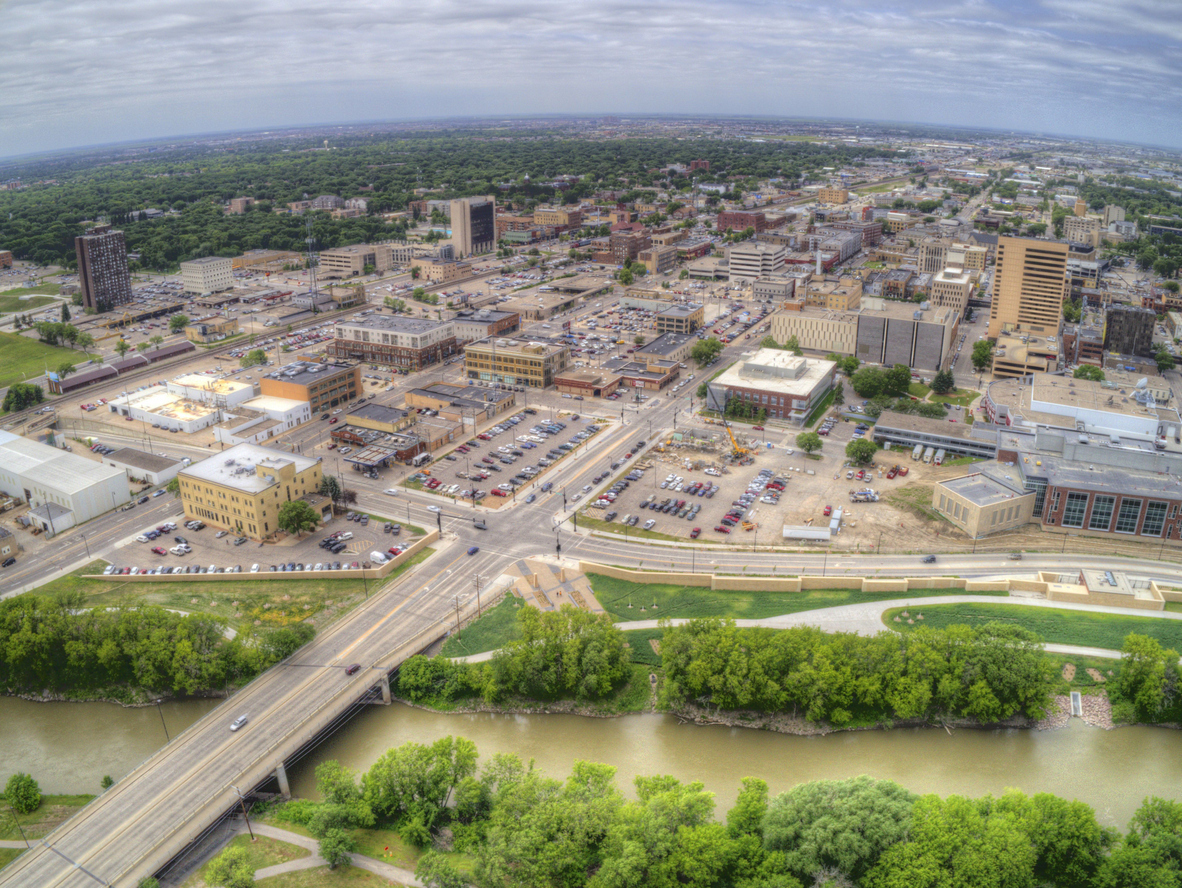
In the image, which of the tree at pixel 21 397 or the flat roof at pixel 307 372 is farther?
the tree at pixel 21 397

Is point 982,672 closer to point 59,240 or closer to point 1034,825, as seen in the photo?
point 1034,825

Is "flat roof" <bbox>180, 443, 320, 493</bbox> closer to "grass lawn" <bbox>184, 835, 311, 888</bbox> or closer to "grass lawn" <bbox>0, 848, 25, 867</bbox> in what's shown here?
"grass lawn" <bbox>0, 848, 25, 867</bbox>

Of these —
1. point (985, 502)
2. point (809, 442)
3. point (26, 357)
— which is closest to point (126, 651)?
point (809, 442)

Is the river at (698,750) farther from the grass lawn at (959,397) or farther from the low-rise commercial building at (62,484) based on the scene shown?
the grass lawn at (959,397)

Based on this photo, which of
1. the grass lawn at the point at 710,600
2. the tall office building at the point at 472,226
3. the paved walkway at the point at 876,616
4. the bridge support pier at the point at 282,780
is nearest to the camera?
the bridge support pier at the point at 282,780

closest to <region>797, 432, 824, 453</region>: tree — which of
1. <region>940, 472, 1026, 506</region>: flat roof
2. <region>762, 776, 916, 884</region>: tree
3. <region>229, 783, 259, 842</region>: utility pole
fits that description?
<region>940, 472, 1026, 506</region>: flat roof

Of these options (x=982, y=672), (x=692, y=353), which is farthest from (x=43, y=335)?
(x=982, y=672)

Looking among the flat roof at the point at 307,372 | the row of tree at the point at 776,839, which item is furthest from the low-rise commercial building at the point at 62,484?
the row of tree at the point at 776,839

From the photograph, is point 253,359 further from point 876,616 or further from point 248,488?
point 876,616
